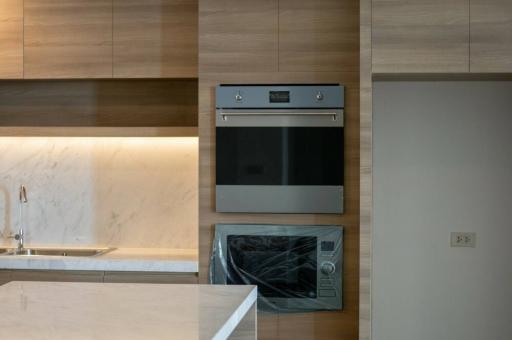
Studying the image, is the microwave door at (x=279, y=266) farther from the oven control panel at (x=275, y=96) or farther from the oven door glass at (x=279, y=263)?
the oven control panel at (x=275, y=96)

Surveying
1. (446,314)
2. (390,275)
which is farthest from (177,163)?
(446,314)

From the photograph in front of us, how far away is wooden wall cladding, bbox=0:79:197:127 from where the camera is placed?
4895 millimetres

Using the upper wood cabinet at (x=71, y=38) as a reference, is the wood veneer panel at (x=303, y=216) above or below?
below

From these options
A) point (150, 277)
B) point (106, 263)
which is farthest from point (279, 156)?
point (106, 263)

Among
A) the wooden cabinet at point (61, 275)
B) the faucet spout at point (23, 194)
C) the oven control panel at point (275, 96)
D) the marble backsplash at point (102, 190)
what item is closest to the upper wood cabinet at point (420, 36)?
the oven control panel at point (275, 96)

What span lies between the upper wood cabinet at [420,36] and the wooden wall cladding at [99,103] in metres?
1.31

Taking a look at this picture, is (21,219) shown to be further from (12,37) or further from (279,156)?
(279,156)

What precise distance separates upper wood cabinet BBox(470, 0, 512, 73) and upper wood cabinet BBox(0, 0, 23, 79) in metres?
2.63

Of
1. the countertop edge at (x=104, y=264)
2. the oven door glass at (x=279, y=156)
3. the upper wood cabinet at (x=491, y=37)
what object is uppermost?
the upper wood cabinet at (x=491, y=37)

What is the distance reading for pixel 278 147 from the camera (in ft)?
14.0

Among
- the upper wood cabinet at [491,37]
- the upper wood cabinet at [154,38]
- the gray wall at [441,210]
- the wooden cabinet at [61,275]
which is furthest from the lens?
the gray wall at [441,210]

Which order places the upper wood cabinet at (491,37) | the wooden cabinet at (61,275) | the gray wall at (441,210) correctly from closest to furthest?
1. the upper wood cabinet at (491,37)
2. the wooden cabinet at (61,275)
3. the gray wall at (441,210)

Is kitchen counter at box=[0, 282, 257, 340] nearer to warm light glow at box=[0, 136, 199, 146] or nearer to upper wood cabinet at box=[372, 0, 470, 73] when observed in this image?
upper wood cabinet at box=[372, 0, 470, 73]

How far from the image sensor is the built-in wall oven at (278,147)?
Result: 4215 mm
